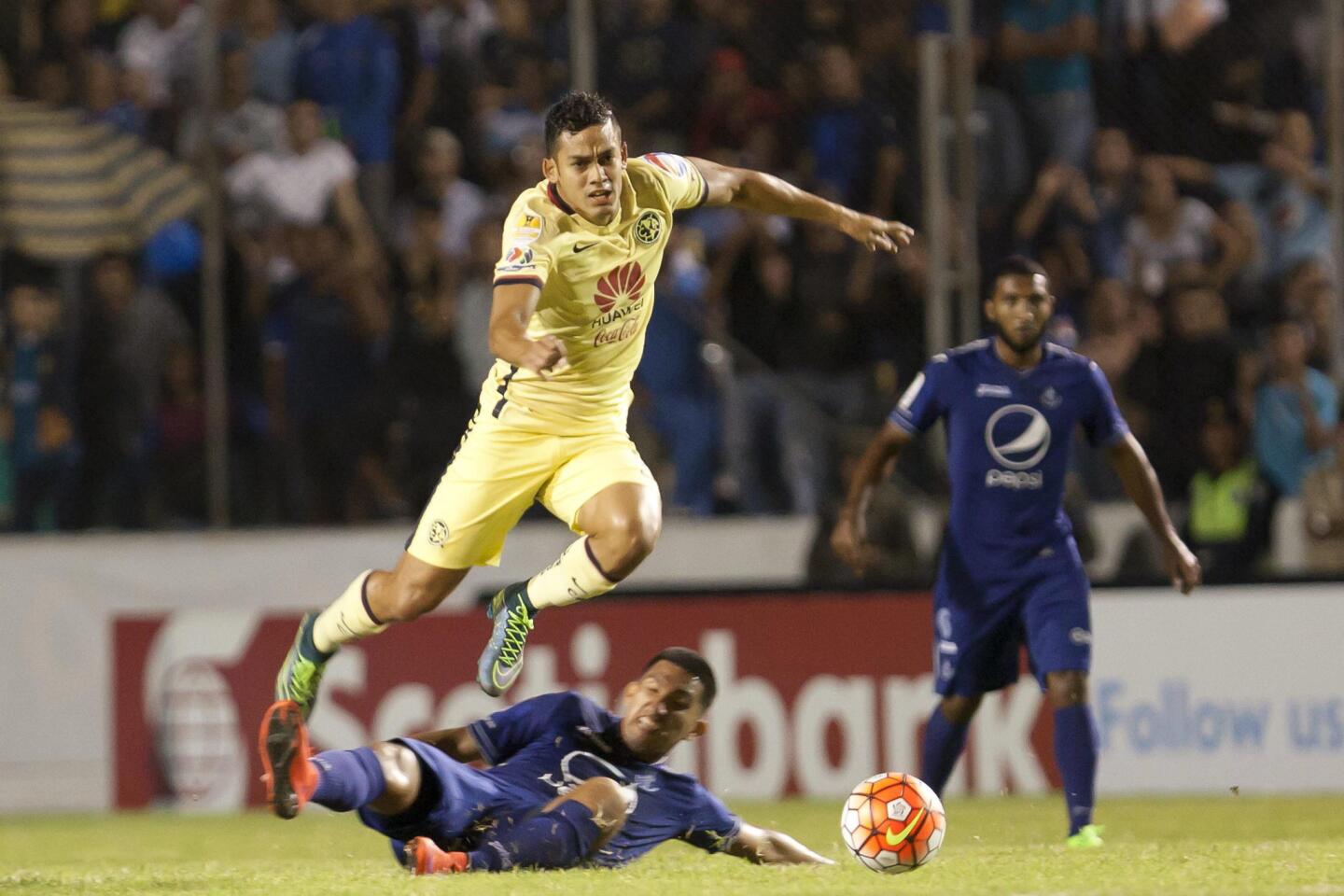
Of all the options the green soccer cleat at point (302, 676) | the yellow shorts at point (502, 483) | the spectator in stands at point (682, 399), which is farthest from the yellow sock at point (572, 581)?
the spectator in stands at point (682, 399)

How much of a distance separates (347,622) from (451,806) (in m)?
1.20

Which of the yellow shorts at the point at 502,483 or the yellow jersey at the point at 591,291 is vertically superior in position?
the yellow jersey at the point at 591,291

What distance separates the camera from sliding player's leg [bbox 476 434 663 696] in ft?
22.9

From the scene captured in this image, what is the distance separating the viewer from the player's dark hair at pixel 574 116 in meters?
6.71

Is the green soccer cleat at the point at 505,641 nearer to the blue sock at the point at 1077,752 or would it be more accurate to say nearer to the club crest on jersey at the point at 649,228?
the club crest on jersey at the point at 649,228

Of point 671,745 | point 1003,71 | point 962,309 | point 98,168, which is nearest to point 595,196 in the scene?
point 671,745

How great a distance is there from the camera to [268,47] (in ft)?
42.8

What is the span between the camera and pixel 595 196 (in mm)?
6742

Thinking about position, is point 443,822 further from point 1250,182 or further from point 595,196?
point 1250,182

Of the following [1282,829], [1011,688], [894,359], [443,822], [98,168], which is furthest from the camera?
[98,168]

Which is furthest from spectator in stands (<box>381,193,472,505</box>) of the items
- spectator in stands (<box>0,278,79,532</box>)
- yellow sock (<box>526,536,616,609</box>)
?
yellow sock (<box>526,536,616,609</box>)

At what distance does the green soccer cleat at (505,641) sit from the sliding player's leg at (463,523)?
0.60 feet

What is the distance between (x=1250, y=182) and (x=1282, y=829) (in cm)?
442

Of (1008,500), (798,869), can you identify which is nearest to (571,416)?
(798,869)
